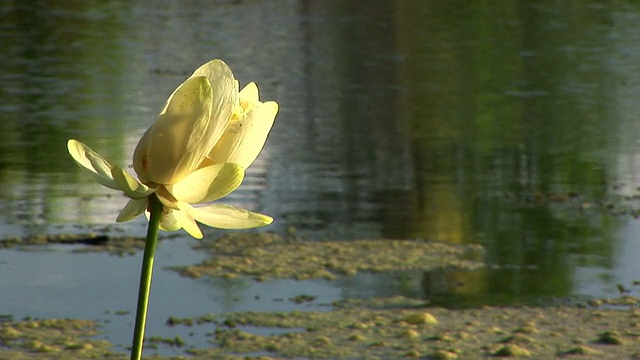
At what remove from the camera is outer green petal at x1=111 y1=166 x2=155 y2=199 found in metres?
1.00

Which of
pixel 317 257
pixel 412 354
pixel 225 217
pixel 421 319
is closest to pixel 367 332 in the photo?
pixel 421 319

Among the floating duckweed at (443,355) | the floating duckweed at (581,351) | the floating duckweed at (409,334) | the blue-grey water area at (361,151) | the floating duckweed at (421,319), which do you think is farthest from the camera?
the blue-grey water area at (361,151)

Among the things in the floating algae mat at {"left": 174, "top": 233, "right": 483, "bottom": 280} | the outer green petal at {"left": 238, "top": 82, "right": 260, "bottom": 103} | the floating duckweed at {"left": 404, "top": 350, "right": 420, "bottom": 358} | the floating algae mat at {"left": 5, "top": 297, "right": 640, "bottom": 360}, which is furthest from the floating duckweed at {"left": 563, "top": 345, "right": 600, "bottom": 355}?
the outer green petal at {"left": 238, "top": 82, "right": 260, "bottom": 103}

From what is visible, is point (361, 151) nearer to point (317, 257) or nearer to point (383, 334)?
point (317, 257)

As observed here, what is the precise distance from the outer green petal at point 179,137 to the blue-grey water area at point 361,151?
228 inches

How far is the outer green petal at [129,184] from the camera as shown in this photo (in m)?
1.00

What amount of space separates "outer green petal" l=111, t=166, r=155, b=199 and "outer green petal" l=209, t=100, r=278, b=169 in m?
0.07

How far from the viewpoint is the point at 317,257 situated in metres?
8.52

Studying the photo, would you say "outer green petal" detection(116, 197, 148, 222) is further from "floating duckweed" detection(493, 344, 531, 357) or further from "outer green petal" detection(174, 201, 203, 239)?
"floating duckweed" detection(493, 344, 531, 357)

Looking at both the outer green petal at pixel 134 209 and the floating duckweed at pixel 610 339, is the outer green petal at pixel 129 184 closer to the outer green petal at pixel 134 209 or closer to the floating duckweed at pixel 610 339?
the outer green petal at pixel 134 209

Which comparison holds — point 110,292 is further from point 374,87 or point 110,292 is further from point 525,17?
point 525,17

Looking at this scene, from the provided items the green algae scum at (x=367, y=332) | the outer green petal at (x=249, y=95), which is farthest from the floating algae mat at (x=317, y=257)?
the outer green petal at (x=249, y=95)

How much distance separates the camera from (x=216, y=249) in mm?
8789

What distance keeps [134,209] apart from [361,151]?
38.0 feet
